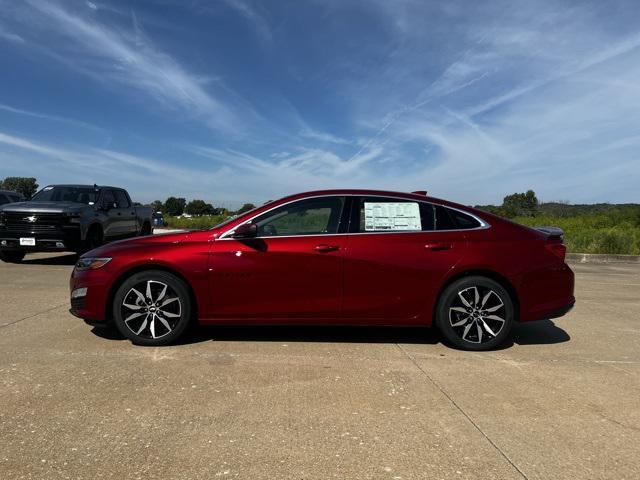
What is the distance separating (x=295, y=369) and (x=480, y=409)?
4.95 ft

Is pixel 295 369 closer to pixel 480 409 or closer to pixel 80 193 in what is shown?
pixel 480 409


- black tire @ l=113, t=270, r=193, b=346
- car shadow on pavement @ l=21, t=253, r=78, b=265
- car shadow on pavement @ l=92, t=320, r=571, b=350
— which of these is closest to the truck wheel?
car shadow on pavement @ l=21, t=253, r=78, b=265

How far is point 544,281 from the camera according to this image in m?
4.59

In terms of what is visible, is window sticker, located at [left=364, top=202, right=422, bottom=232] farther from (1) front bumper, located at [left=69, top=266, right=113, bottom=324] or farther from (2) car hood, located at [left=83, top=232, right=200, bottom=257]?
(1) front bumper, located at [left=69, top=266, right=113, bottom=324]

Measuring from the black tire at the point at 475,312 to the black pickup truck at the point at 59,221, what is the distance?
882 centimetres

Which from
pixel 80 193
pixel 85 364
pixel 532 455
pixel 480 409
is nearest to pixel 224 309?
pixel 85 364

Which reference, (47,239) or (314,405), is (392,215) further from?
(47,239)

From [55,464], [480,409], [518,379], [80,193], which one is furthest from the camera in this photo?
[80,193]

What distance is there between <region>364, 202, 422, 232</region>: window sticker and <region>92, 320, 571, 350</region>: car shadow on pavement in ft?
3.94

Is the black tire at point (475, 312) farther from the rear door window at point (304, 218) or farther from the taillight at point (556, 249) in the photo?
the rear door window at point (304, 218)

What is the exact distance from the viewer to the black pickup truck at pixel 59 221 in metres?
10.1

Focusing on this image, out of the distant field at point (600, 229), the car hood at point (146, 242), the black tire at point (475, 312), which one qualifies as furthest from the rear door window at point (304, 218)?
the distant field at point (600, 229)

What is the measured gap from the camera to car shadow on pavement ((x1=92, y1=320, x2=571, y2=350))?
486cm

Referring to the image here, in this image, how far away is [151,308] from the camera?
452 centimetres
